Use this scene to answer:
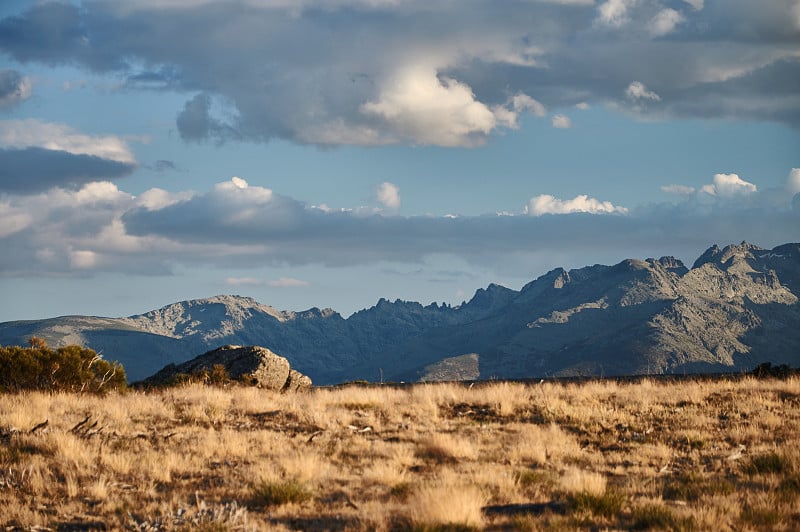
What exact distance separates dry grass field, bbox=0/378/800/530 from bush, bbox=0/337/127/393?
3476mm

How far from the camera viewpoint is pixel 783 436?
18312 mm

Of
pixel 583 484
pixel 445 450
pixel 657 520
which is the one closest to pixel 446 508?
pixel 583 484

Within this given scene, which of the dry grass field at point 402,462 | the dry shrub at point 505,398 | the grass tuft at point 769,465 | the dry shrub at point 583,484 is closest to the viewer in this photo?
the dry grass field at point 402,462

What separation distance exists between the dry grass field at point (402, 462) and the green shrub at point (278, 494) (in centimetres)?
3

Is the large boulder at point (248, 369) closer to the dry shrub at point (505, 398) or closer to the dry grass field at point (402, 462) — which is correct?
the dry grass field at point (402, 462)

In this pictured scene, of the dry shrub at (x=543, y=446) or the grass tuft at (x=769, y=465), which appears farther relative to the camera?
the dry shrub at (x=543, y=446)

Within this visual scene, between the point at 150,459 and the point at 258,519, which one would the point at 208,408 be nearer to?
the point at 150,459

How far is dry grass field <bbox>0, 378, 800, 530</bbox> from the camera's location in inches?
465

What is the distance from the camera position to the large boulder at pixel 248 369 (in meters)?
32.0

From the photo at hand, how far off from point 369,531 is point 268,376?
21633 millimetres

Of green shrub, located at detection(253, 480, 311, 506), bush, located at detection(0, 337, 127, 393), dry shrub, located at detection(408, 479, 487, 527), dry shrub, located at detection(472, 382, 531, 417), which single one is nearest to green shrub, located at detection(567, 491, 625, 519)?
dry shrub, located at detection(408, 479, 487, 527)

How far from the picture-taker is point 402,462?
15.6 meters

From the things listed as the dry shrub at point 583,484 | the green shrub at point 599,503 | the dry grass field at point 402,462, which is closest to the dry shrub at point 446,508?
the dry grass field at point 402,462

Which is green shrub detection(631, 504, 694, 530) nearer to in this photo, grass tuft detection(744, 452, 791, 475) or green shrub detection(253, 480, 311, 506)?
grass tuft detection(744, 452, 791, 475)
